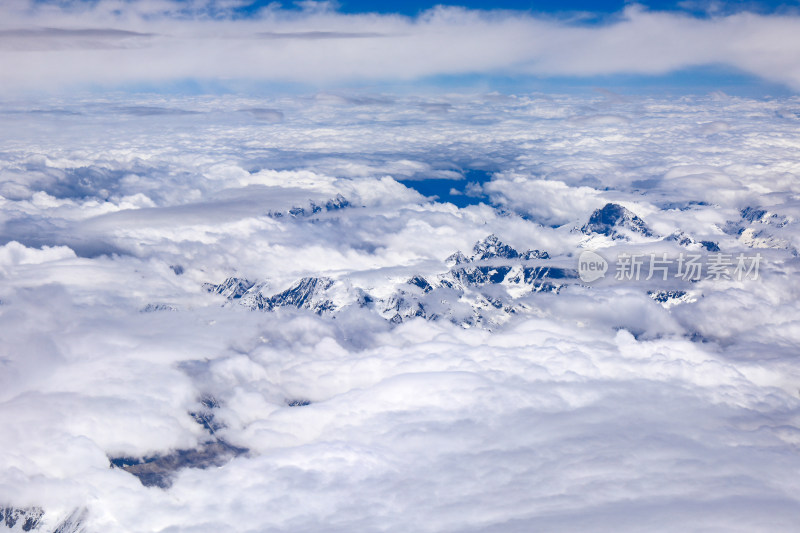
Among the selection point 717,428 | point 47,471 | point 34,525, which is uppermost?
point 717,428

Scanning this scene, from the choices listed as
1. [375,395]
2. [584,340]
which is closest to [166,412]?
[375,395]

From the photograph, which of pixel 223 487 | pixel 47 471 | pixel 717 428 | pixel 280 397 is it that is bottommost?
pixel 280 397

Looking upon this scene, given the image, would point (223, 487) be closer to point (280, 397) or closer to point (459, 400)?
point (459, 400)

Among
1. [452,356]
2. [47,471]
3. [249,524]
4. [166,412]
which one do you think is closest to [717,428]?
[452,356]

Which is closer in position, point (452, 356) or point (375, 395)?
point (375, 395)

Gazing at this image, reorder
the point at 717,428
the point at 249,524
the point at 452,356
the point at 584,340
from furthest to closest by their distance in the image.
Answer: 1. the point at 584,340
2. the point at 452,356
3. the point at 717,428
4. the point at 249,524

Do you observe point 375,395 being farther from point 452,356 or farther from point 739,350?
point 739,350

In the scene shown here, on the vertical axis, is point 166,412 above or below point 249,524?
below

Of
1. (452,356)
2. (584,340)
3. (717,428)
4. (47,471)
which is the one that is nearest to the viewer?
(717,428)

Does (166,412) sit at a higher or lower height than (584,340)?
lower
